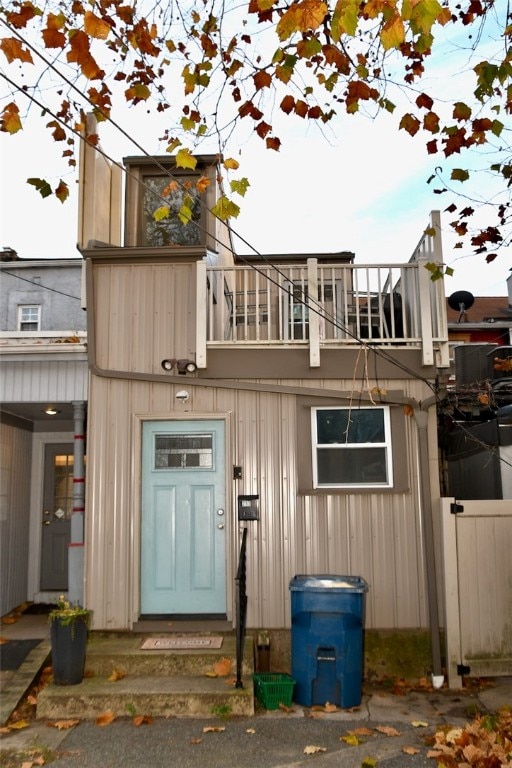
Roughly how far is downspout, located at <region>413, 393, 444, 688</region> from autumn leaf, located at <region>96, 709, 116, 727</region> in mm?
3064

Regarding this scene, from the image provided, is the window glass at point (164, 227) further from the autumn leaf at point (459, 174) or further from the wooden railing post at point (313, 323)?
the autumn leaf at point (459, 174)

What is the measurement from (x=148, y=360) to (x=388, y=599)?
360 centimetres

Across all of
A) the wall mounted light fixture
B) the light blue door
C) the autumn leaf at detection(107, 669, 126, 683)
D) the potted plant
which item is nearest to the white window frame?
the light blue door

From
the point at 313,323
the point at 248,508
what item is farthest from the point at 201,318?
Answer: the point at 248,508

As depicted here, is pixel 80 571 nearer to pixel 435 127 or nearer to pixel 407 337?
pixel 407 337

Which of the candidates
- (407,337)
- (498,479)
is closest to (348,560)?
(498,479)

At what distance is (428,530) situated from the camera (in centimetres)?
715

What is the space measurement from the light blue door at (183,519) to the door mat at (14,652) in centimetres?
120

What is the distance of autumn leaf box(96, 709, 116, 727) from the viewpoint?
5.71m

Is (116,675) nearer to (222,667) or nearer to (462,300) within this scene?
(222,667)

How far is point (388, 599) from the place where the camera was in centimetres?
723

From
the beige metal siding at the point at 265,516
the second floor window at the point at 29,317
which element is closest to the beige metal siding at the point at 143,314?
the beige metal siding at the point at 265,516

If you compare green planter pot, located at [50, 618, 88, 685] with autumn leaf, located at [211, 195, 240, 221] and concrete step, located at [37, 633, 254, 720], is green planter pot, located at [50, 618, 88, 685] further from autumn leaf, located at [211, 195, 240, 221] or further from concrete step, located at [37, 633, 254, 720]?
autumn leaf, located at [211, 195, 240, 221]

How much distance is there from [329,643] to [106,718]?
1981 mm
